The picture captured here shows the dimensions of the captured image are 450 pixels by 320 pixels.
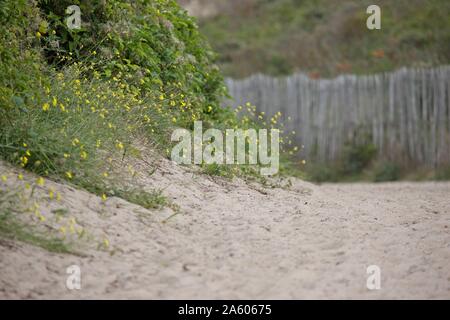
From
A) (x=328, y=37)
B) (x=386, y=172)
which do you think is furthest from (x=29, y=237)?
(x=328, y=37)

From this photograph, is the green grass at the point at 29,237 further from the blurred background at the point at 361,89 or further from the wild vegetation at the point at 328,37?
the wild vegetation at the point at 328,37

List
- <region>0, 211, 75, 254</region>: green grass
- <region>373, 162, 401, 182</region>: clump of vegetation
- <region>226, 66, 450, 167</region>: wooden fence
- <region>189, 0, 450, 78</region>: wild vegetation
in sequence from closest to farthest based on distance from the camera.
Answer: <region>0, 211, 75, 254</region>: green grass
<region>373, 162, 401, 182</region>: clump of vegetation
<region>226, 66, 450, 167</region>: wooden fence
<region>189, 0, 450, 78</region>: wild vegetation

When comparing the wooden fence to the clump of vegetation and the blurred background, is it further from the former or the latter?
the clump of vegetation

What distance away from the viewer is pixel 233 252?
3.77 metres

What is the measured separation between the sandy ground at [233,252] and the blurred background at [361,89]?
465 centimetres

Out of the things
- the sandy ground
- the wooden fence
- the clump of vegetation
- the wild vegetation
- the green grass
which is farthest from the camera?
the wild vegetation

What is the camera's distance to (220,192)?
17.0ft

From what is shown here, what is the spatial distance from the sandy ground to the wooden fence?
241 inches

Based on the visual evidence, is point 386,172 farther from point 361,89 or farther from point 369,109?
point 361,89

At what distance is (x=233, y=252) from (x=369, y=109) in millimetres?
8412

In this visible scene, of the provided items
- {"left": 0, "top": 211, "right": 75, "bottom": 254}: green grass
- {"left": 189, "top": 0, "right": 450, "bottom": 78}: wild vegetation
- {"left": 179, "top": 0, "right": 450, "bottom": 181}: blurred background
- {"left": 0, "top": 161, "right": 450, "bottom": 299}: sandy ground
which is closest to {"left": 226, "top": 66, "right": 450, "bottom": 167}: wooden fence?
{"left": 179, "top": 0, "right": 450, "bottom": 181}: blurred background

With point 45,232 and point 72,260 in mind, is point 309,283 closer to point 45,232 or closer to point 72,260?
point 72,260

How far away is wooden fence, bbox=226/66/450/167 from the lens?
35.9 feet

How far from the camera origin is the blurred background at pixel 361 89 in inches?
434
